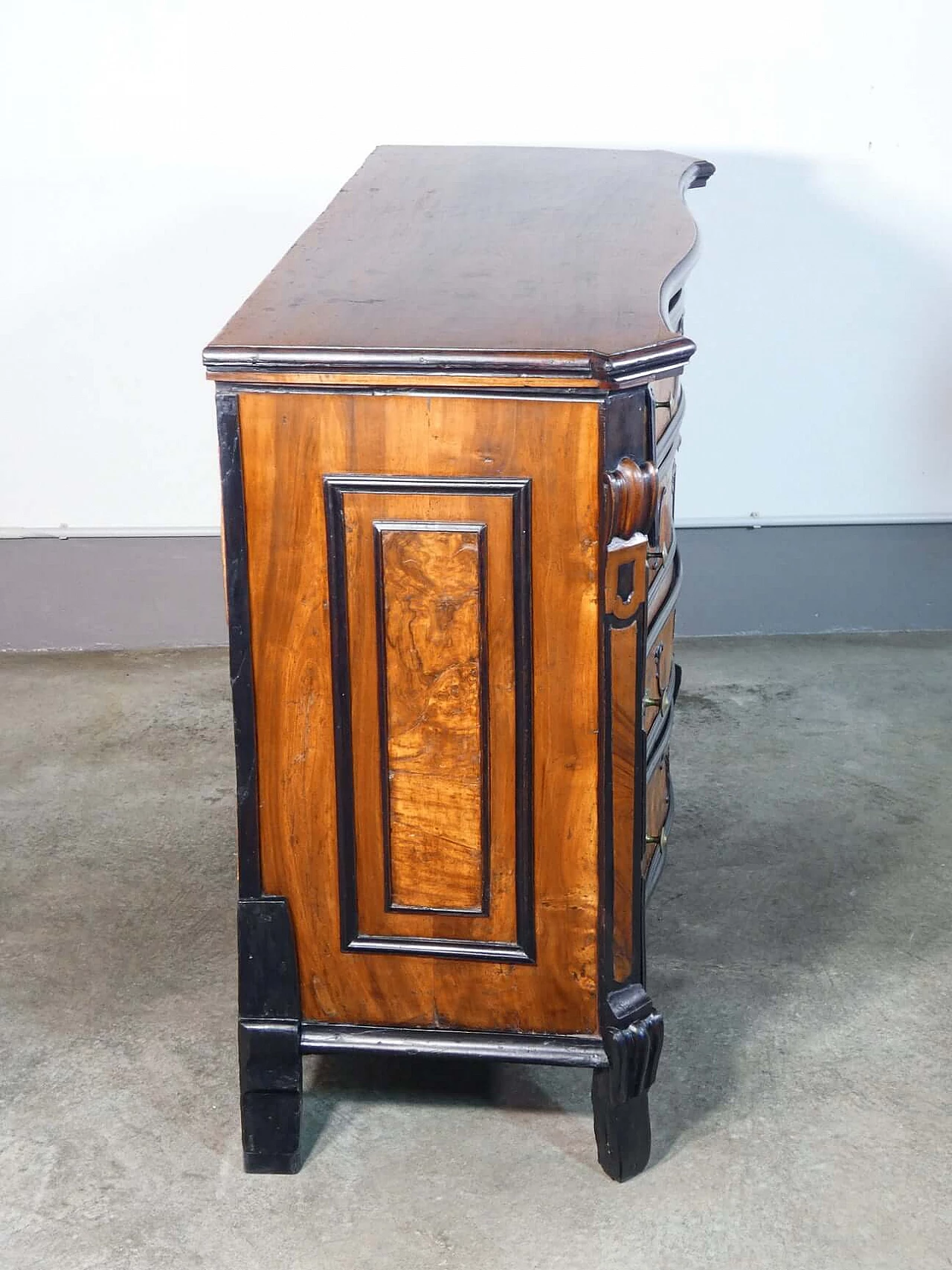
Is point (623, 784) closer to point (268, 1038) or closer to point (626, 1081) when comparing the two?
point (626, 1081)

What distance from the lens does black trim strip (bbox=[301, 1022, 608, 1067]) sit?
6.70ft

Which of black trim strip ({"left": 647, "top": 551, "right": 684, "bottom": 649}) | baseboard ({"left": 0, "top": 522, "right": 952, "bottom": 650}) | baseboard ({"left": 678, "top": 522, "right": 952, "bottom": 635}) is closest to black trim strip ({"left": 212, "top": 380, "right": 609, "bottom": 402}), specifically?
black trim strip ({"left": 647, "top": 551, "right": 684, "bottom": 649})

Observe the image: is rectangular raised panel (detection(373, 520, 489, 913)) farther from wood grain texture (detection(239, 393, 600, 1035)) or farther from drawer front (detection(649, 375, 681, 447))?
drawer front (detection(649, 375, 681, 447))

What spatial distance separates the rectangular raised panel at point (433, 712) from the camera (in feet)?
6.04

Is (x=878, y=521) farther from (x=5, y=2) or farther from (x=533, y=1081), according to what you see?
(x=5, y=2)

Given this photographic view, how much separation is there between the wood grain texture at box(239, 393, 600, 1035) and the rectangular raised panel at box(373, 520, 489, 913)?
21 mm

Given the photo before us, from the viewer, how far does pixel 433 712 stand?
6.36ft

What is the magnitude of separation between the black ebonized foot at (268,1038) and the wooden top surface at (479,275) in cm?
77

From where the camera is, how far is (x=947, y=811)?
126 inches

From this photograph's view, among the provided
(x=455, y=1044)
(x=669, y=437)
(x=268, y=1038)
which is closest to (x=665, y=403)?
(x=669, y=437)

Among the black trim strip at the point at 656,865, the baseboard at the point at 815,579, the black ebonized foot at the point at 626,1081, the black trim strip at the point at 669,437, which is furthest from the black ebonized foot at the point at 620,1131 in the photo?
the baseboard at the point at 815,579

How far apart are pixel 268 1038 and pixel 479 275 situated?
1.11m

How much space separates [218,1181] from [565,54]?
A: 2.79 m

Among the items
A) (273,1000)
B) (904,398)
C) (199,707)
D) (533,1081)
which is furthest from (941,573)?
(273,1000)
